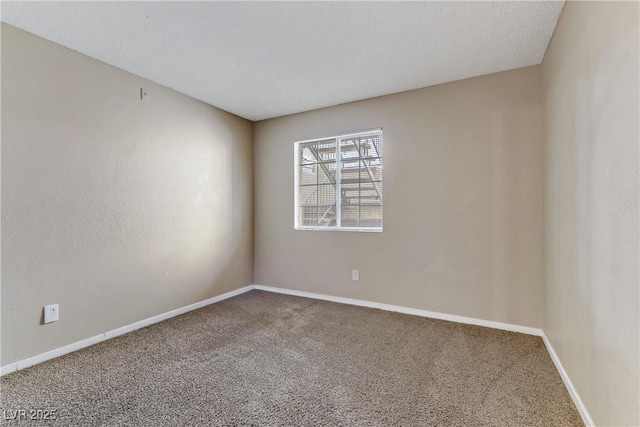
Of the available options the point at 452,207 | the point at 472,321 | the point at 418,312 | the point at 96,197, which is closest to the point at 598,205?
the point at 452,207

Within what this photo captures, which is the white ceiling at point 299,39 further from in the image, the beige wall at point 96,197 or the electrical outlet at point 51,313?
the electrical outlet at point 51,313

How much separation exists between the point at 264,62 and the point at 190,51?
573 mm

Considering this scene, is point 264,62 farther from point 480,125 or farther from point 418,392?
point 418,392

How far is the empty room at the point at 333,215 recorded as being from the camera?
1.50m

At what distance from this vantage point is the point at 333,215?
3.59 meters

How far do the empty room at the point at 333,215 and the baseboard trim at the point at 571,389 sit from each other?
0.02 metres

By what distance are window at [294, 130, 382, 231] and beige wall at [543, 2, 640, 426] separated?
1.64 meters

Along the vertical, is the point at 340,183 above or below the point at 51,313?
above

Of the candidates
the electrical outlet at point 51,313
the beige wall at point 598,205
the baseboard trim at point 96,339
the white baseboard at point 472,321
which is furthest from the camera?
the electrical outlet at point 51,313

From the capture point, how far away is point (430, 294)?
2965 mm

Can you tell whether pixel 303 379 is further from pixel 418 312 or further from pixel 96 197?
pixel 96 197

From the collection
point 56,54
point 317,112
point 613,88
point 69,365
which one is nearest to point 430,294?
point 613,88

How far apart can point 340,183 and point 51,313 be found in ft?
9.27

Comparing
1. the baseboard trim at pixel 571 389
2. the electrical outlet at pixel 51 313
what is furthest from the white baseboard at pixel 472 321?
the electrical outlet at pixel 51 313
